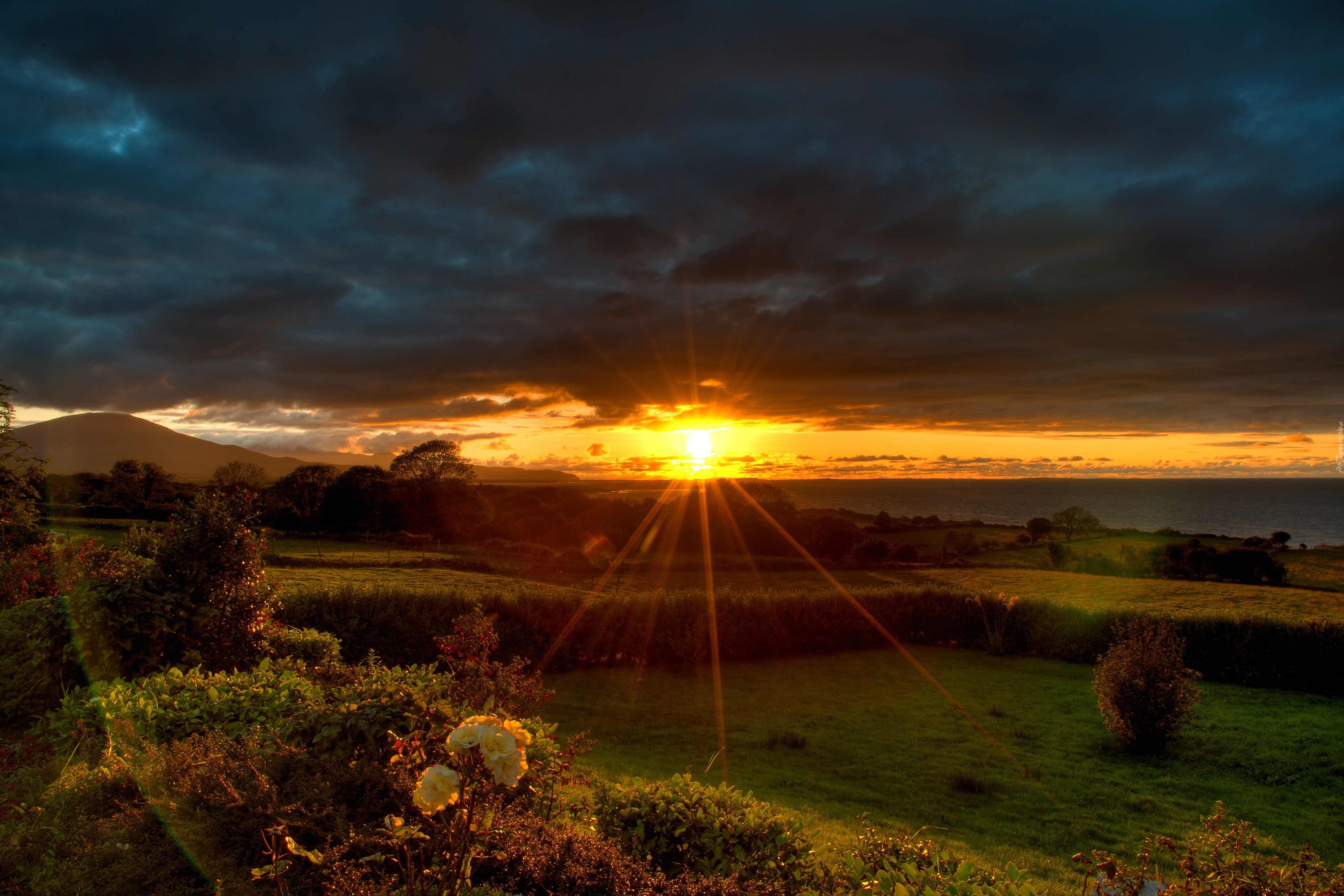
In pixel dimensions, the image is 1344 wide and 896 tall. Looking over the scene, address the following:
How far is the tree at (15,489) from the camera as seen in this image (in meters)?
11.6

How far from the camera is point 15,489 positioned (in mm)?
11867

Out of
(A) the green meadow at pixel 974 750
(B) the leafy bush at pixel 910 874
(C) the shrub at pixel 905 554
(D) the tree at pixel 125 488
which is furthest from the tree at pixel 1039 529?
(D) the tree at pixel 125 488

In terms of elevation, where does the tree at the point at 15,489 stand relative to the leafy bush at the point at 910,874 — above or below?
above

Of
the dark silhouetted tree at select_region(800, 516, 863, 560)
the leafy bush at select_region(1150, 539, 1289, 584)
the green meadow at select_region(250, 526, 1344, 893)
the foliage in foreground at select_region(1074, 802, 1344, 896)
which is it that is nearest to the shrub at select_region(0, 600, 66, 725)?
the green meadow at select_region(250, 526, 1344, 893)

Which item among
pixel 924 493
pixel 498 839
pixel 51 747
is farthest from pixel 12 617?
pixel 924 493

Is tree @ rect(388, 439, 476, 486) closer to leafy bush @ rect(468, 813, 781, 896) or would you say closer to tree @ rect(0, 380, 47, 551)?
tree @ rect(0, 380, 47, 551)

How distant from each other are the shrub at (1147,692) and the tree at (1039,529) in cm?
4294

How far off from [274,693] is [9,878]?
86.3 inches

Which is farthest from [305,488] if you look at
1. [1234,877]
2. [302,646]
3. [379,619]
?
[1234,877]

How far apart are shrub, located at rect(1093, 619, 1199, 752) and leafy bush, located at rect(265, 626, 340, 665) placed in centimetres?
1236

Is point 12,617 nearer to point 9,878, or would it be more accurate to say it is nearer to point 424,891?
point 9,878

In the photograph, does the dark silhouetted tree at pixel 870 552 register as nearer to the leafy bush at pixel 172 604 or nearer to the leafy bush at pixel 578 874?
the leafy bush at pixel 172 604

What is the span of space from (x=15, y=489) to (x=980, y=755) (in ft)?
58.0

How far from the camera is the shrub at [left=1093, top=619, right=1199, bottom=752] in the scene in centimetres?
1084
